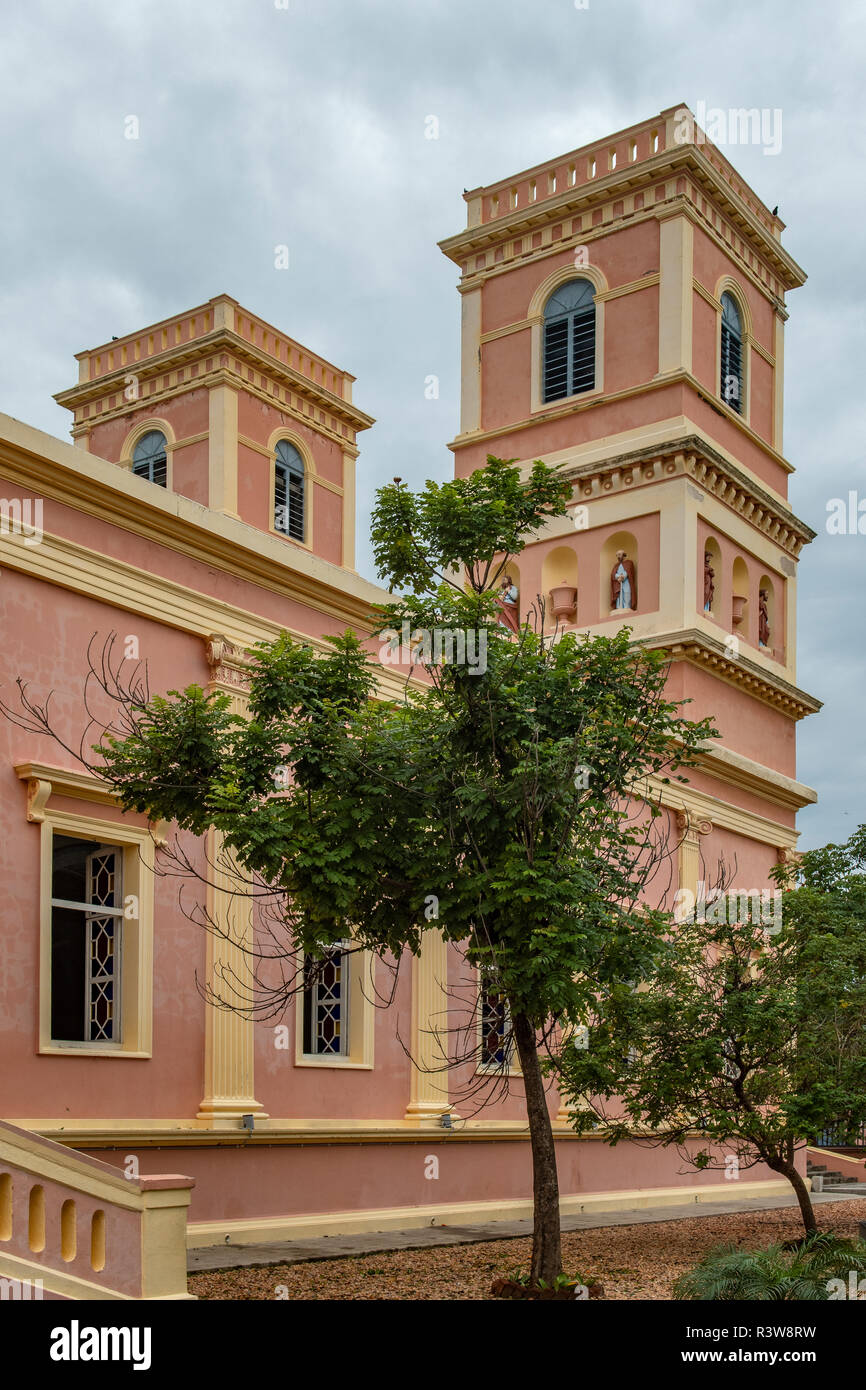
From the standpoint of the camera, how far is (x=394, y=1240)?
15.1 metres

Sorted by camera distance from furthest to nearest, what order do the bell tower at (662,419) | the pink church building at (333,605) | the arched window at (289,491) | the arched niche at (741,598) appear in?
the arched niche at (741,598), the arched window at (289,491), the bell tower at (662,419), the pink church building at (333,605)

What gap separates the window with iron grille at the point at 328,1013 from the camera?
16.3m

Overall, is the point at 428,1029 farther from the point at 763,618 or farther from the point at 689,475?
the point at 763,618

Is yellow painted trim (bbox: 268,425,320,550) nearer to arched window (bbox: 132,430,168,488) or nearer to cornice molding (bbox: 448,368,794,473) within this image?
arched window (bbox: 132,430,168,488)

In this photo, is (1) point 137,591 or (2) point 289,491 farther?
(2) point 289,491

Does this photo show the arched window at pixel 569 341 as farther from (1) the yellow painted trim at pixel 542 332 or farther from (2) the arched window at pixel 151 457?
(2) the arched window at pixel 151 457

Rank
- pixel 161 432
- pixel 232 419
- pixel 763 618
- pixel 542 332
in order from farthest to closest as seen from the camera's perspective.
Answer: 1. pixel 763 618
2. pixel 542 332
3. pixel 161 432
4. pixel 232 419

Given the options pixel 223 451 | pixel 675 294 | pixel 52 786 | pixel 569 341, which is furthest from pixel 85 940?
pixel 569 341

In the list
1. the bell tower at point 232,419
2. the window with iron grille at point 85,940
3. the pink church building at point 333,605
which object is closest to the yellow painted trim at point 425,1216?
the pink church building at point 333,605

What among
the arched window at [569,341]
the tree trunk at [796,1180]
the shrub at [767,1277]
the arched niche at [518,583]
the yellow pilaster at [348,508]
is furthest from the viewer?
the yellow pilaster at [348,508]

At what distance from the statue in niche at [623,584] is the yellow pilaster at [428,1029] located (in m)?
10.3

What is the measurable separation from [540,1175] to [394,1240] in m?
4.76

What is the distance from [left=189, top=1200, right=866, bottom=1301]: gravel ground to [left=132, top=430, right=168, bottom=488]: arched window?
15381mm

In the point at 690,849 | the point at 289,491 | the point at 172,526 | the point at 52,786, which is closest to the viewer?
the point at 52,786
